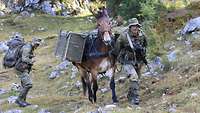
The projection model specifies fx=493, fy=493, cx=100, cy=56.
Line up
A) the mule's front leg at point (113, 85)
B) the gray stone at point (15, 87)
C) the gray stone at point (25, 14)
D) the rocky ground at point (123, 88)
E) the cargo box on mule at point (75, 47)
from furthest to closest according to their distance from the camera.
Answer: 1. the gray stone at point (25, 14)
2. the gray stone at point (15, 87)
3. the cargo box on mule at point (75, 47)
4. the mule's front leg at point (113, 85)
5. the rocky ground at point (123, 88)

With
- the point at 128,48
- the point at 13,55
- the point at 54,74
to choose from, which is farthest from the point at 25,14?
the point at 128,48

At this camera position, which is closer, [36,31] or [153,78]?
[153,78]

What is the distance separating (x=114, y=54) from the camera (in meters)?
11.0

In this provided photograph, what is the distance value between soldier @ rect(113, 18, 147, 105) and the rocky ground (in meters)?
0.38

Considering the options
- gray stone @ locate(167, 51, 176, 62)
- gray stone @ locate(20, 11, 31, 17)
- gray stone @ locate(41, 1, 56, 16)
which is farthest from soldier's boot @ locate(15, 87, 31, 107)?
gray stone @ locate(20, 11, 31, 17)

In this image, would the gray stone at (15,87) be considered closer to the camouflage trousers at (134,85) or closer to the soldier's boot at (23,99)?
the soldier's boot at (23,99)

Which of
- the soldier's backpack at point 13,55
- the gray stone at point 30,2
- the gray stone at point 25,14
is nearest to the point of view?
the soldier's backpack at point 13,55

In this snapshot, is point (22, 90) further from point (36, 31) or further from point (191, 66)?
point (36, 31)

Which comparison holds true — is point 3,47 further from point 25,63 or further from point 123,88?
point 123,88

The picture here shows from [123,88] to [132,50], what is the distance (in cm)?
259

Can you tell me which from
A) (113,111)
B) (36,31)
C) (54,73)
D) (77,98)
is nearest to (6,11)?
(36,31)

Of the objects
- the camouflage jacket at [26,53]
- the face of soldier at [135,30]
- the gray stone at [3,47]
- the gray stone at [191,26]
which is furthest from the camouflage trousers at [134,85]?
the gray stone at [3,47]

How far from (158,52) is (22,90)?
385 centimetres

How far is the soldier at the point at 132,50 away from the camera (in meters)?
10.2
